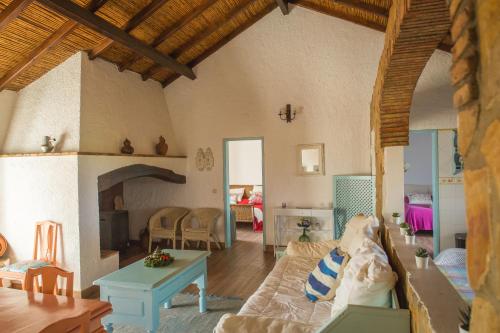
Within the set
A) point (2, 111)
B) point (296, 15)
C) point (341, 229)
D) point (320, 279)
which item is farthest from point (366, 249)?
point (2, 111)

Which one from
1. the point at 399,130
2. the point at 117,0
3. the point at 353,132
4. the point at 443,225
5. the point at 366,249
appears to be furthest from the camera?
the point at 353,132

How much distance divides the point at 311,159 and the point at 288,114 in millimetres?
914

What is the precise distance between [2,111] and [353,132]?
5.38 meters

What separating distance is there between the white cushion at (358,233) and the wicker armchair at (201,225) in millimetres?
3102

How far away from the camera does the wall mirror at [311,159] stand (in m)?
5.73

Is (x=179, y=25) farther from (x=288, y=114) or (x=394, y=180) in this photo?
(x=394, y=180)

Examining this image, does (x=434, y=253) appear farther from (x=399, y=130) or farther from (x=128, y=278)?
(x=128, y=278)

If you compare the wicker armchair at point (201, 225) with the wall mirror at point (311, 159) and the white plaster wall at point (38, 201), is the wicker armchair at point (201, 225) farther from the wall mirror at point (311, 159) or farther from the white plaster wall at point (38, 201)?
the white plaster wall at point (38, 201)

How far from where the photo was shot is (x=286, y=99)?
231 inches

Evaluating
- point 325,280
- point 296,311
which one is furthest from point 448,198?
Answer: point 296,311

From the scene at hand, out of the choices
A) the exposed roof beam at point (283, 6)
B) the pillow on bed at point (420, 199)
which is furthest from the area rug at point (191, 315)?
the pillow on bed at point (420, 199)

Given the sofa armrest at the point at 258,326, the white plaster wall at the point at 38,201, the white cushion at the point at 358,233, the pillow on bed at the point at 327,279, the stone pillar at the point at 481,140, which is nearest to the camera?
the stone pillar at the point at 481,140

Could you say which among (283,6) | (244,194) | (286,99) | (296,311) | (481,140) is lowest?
(296,311)

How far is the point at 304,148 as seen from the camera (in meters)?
5.82
